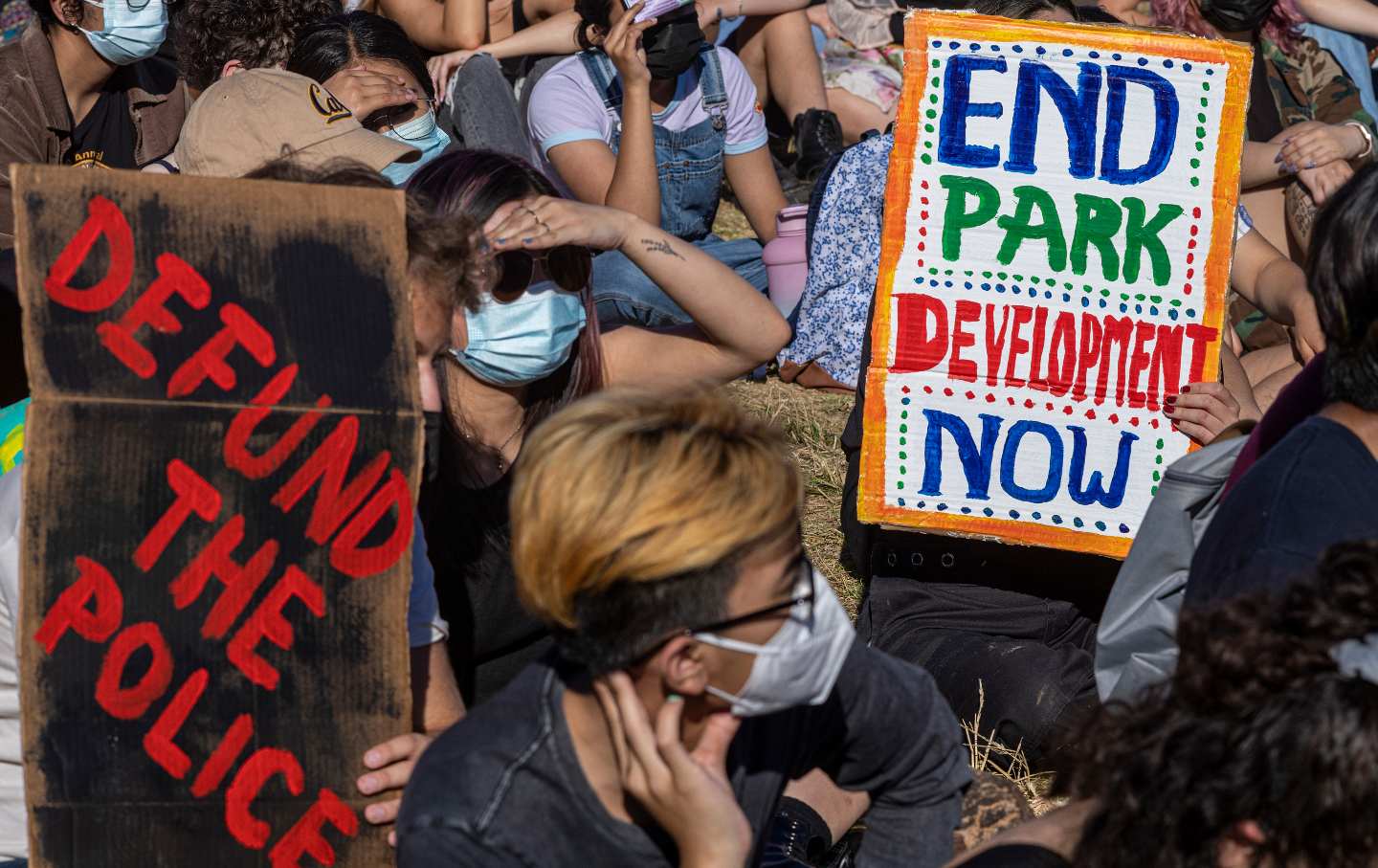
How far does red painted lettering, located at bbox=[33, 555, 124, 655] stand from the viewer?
1.93 meters

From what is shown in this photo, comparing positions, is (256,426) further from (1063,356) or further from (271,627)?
(1063,356)

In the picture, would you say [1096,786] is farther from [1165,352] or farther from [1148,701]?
[1165,352]

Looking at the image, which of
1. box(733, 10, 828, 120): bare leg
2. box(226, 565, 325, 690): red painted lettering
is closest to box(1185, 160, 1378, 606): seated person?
box(226, 565, 325, 690): red painted lettering

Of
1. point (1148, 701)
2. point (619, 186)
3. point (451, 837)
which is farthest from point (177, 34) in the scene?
point (1148, 701)

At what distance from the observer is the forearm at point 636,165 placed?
15.4 ft

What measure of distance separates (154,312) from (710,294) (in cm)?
156

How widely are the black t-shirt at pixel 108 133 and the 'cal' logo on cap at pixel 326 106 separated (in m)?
1.57

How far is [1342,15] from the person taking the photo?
6.66 m

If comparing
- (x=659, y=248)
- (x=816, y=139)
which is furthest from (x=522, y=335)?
(x=816, y=139)

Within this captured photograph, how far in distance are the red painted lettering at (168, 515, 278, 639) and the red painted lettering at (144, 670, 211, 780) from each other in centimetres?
7

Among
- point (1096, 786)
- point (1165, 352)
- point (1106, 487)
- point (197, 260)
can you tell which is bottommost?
point (1106, 487)

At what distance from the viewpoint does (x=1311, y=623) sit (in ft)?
5.11

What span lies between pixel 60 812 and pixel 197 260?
76 cm

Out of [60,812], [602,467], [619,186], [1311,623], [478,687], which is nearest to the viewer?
[1311,623]
